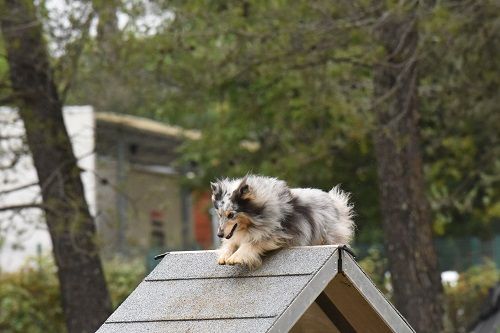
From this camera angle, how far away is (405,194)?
13.2m

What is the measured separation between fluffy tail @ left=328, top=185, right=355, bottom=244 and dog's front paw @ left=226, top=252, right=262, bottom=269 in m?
0.59

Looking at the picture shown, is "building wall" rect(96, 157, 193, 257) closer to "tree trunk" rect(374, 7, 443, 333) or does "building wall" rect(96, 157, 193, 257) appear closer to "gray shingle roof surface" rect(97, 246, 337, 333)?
"tree trunk" rect(374, 7, 443, 333)

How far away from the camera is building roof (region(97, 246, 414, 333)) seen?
5891mm

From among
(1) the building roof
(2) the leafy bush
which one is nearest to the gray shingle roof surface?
(1) the building roof

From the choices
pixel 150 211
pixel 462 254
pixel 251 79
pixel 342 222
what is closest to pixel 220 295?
pixel 342 222

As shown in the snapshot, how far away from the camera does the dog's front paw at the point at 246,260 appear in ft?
20.8

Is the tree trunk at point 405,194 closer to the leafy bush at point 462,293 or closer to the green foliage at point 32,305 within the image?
the leafy bush at point 462,293

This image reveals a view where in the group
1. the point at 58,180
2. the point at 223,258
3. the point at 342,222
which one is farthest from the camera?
the point at 58,180

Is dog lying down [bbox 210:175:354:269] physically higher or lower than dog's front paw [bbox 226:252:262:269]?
higher

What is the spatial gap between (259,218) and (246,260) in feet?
0.75

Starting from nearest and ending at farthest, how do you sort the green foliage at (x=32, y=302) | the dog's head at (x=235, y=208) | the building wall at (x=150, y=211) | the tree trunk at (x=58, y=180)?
1. the dog's head at (x=235, y=208)
2. the tree trunk at (x=58, y=180)
3. the green foliage at (x=32, y=302)
4. the building wall at (x=150, y=211)

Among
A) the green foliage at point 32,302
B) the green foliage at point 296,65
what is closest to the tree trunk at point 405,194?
the green foliage at point 296,65

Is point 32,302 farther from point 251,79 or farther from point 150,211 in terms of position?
point 150,211

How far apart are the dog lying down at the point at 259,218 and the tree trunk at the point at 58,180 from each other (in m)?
6.78
